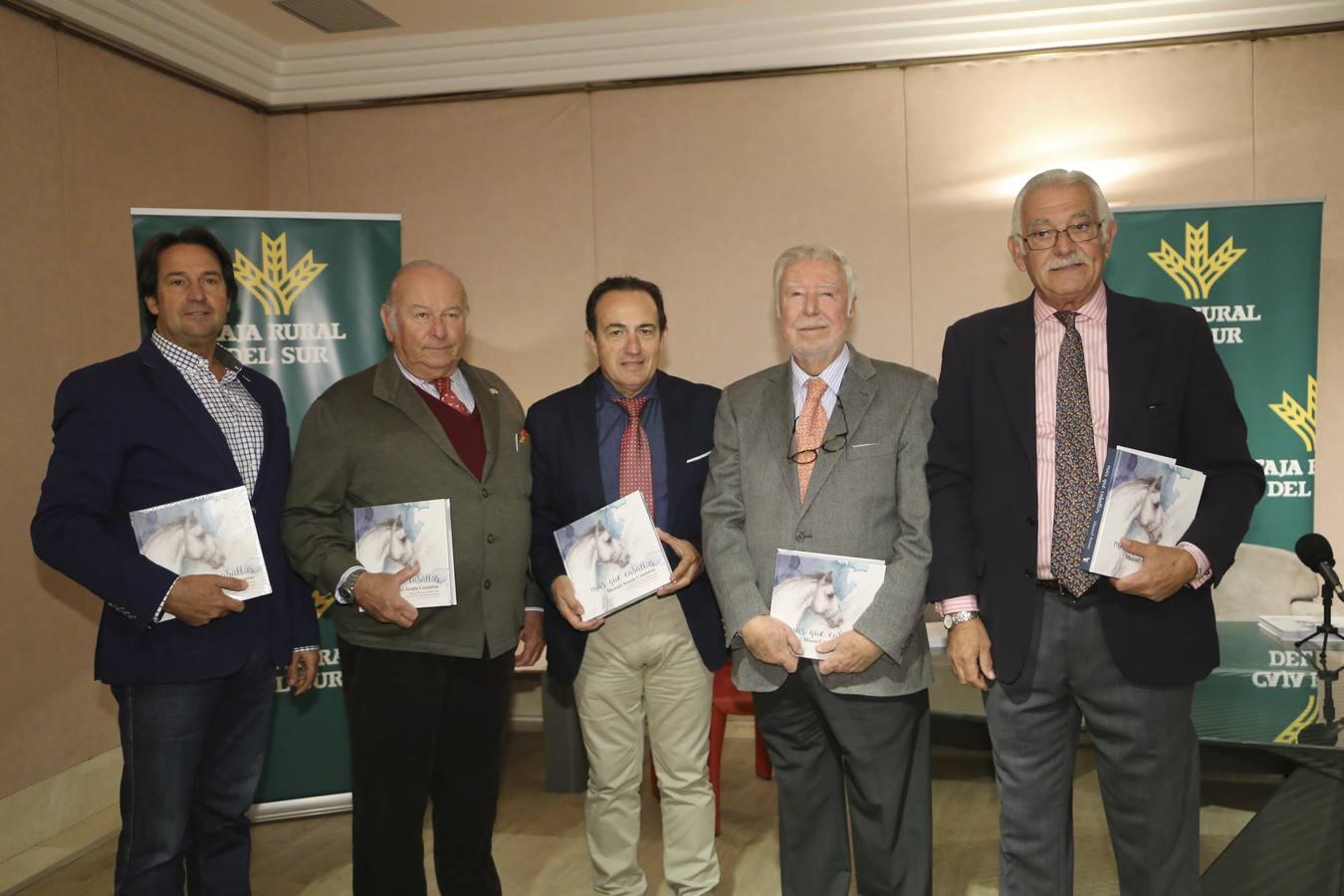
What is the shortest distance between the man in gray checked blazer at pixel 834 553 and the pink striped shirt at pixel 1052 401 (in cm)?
21

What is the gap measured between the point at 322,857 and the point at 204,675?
1.60 metres

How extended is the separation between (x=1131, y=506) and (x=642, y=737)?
1359 millimetres

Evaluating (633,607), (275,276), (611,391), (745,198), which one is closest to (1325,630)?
(633,607)

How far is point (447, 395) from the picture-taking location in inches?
110

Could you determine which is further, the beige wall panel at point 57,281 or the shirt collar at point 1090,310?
the beige wall panel at point 57,281

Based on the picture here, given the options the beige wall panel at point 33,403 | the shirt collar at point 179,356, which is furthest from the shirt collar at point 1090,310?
the beige wall panel at point 33,403

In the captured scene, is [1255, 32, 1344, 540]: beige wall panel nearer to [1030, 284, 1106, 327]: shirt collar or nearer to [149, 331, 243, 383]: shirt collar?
[1030, 284, 1106, 327]: shirt collar

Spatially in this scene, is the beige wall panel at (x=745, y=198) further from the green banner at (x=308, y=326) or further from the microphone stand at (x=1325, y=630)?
the microphone stand at (x=1325, y=630)

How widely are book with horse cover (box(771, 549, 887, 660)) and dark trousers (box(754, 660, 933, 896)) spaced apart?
0.38ft

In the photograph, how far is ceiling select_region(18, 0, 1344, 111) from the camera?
4.70m

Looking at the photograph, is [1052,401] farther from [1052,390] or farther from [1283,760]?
[1283,760]

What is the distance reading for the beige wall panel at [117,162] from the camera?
169 inches

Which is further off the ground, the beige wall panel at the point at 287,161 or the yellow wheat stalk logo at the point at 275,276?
the beige wall panel at the point at 287,161

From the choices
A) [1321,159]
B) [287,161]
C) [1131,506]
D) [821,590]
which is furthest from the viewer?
[287,161]
